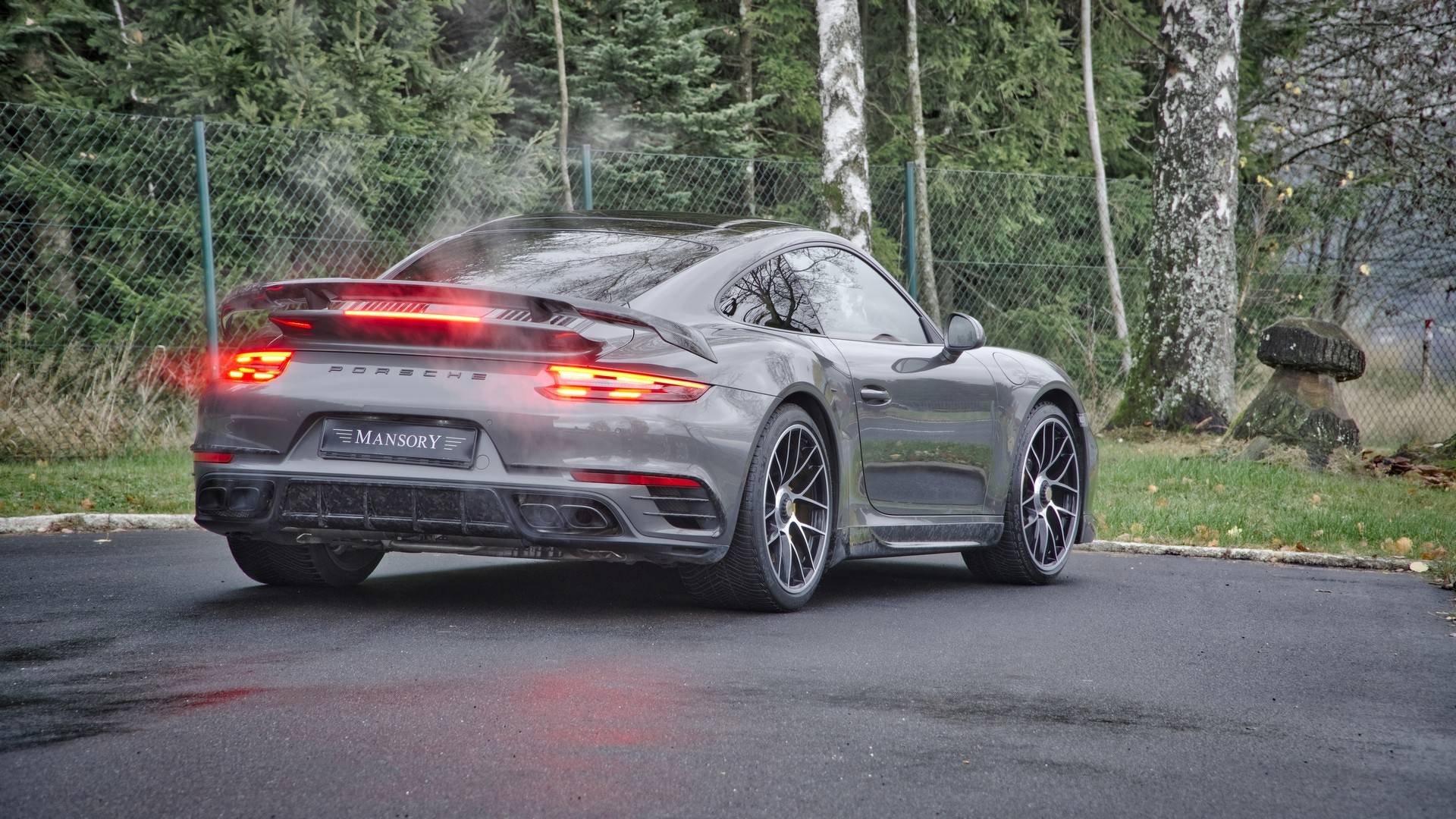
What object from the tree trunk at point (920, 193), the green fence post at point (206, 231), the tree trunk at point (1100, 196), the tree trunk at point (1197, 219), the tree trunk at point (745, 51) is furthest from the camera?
the tree trunk at point (745, 51)

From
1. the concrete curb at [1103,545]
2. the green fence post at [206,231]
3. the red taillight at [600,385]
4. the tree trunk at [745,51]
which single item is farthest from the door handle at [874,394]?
the tree trunk at [745,51]

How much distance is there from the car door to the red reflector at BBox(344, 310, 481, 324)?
1.59m

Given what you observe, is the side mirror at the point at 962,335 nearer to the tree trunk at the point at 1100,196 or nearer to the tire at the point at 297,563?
the tire at the point at 297,563

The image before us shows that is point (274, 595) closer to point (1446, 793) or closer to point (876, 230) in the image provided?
point (1446, 793)

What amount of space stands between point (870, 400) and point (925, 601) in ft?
2.99

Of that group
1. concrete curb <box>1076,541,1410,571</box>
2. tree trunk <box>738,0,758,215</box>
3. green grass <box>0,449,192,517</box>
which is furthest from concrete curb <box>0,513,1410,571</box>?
tree trunk <box>738,0,758,215</box>

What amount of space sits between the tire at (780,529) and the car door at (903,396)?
368mm

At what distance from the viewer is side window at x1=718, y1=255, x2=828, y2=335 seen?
575 centimetres

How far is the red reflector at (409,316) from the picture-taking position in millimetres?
5090

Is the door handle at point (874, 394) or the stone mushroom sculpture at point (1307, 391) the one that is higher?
the door handle at point (874, 394)

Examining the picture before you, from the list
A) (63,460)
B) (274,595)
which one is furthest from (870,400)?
(63,460)

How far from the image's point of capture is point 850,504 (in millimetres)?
6031

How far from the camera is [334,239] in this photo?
47.6 ft

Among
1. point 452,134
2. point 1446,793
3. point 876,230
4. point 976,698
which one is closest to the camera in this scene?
point 1446,793
